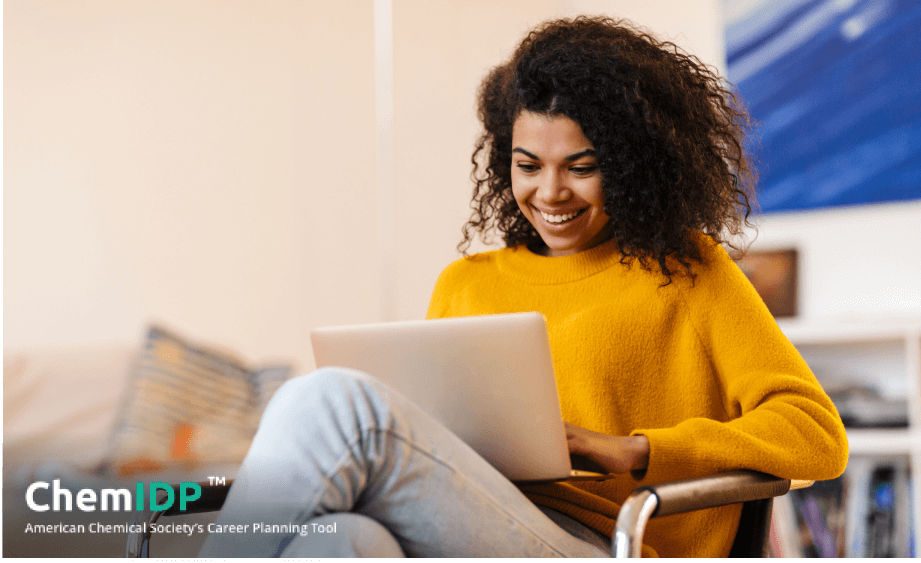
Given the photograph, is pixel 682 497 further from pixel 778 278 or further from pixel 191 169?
pixel 191 169

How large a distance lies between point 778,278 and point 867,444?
43cm

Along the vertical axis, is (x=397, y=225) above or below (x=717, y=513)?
above

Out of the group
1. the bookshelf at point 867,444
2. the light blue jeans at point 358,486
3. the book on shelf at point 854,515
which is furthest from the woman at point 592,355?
the book on shelf at point 854,515

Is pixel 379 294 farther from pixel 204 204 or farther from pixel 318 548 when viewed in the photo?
pixel 318 548

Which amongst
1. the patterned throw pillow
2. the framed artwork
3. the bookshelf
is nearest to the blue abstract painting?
the framed artwork

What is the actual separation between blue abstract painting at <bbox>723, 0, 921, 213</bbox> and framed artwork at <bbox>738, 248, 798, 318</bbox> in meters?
0.12

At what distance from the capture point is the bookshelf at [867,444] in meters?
2.22

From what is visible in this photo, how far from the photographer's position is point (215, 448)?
213cm

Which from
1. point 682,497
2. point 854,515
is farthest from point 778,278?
point 682,497

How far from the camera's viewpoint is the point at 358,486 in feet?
2.80

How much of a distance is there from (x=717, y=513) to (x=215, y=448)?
1275 millimetres

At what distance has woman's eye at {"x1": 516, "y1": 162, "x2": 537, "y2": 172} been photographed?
4.25ft

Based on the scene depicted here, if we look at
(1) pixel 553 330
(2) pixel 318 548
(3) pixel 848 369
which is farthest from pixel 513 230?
(3) pixel 848 369

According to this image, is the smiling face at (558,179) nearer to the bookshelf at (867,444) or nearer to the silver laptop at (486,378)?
the silver laptop at (486,378)
